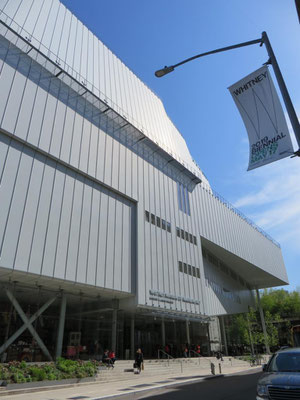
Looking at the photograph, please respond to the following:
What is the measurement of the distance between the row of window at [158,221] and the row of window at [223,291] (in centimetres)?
1097

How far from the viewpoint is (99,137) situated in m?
23.6

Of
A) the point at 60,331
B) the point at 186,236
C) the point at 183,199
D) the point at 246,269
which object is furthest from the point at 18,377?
the point at 246,269

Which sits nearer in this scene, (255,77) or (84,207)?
(255,77)

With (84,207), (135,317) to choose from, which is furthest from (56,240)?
(135,317)

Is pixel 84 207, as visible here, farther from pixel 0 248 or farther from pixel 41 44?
pixel 41 44

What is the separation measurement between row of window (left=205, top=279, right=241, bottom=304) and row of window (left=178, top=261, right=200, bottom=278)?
5.23 meters

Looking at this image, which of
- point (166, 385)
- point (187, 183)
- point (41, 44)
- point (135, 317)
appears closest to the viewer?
point (166, 385)

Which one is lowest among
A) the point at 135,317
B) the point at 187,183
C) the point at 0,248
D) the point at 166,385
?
the point at 166,385

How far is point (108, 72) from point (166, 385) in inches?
1109

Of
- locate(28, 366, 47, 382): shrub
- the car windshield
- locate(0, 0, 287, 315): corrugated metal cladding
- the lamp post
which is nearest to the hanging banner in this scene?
the lamp post

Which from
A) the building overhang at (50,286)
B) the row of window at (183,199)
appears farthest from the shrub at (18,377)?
the row of window at (183,199)

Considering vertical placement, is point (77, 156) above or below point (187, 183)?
below

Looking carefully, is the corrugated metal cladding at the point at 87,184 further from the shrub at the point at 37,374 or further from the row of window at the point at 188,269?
the shrub at the point at 37,374

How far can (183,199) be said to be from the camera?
32562mm
